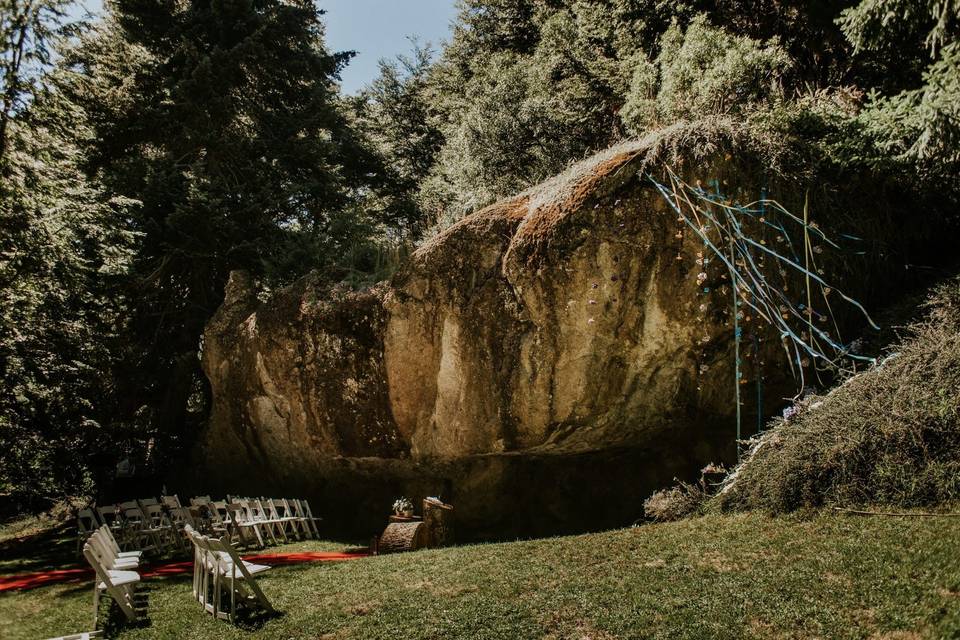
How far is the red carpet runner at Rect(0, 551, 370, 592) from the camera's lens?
27.2 feet

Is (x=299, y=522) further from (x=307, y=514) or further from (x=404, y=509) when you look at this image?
(x=404, y=509)

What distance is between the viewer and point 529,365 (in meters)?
9.16

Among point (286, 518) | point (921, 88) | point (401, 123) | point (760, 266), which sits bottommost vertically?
point (286, 518)

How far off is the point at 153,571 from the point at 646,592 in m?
7.15

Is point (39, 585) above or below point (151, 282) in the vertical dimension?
below

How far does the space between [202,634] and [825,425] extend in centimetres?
635

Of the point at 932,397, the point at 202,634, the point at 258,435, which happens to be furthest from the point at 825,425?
the point at 258,435

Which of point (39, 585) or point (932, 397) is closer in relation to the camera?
point (932, 397)

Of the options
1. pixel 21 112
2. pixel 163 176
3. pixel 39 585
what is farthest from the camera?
pixel 163 176

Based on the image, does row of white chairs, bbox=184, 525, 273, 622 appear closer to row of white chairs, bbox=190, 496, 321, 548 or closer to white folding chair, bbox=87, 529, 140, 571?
white folding chair, bbox=87, 529, 140, 571

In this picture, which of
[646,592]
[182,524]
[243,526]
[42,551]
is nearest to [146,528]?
[182,524]

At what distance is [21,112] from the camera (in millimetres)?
11820

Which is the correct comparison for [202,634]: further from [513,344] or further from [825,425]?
[825,425]

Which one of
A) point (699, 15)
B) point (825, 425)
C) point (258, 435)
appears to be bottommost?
point (825, 425)
